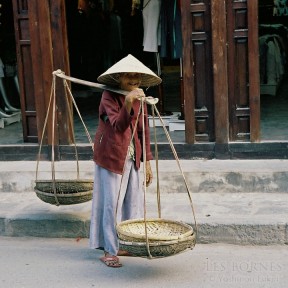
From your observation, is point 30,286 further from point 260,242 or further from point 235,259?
point 260,242

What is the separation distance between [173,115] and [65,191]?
3392 mm

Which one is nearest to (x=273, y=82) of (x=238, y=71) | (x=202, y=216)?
(x=238, y=71)

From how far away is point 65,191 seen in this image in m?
6.70

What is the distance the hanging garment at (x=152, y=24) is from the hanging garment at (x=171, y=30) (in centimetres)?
7

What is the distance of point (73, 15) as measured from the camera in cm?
1277

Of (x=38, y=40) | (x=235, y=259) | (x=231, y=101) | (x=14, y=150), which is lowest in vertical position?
(x=235, y=259)

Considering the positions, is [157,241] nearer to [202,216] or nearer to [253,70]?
[202,216]

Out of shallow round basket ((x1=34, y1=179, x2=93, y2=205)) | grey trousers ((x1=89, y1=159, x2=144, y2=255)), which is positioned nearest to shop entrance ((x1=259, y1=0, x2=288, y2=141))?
shallow round basket ((x1=34, y1=179, x2=93, y2=205))

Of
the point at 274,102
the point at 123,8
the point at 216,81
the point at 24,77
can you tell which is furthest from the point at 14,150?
the point at 123,8

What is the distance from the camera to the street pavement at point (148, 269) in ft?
17.5

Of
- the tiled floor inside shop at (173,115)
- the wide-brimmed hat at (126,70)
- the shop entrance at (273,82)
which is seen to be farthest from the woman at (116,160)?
the shop entrance at (273,82)

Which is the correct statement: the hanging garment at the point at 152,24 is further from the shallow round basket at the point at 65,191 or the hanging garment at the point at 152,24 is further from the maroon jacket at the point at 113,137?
the maroon jacket at the point at 113,137

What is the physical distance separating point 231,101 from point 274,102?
3738 millimetres

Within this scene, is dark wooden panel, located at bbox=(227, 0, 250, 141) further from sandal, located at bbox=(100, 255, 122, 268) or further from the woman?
sandal, located at bbox=(100, 255, 122, 268)
